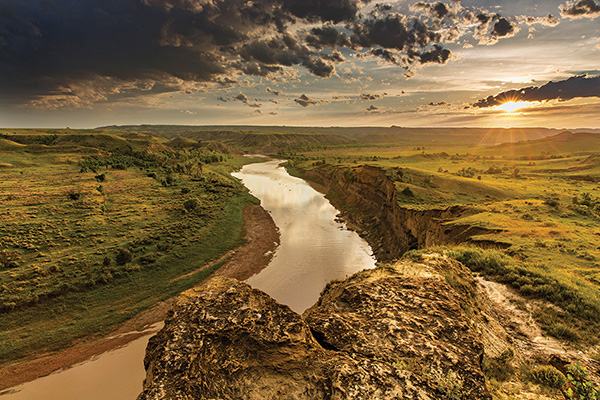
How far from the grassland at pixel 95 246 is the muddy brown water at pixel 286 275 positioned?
347cm

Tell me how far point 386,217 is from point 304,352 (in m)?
39.6

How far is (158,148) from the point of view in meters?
135

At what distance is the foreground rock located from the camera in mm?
6344

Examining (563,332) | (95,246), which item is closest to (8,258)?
(95,246)

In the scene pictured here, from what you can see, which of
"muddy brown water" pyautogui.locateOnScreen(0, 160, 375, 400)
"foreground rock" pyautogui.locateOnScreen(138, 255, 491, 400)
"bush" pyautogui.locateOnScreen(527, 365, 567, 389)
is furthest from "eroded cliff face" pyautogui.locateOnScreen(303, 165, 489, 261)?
"foreground rock" pyautogui.locateOnScreen(138, 255, 491, 400)

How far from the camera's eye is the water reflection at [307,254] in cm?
2884

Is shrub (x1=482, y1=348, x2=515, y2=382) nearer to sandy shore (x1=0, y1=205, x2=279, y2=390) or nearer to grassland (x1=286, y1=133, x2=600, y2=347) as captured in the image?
grassland (x1=286, y1=133, x2=600, y2=347)

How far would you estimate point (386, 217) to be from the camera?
44.1 metres

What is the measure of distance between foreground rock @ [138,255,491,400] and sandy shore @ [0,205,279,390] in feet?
63.5

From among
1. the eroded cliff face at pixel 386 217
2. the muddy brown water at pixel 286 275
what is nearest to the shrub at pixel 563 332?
the eroded cliff face at pixel 386 217

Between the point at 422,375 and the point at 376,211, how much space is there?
43035 millimetres

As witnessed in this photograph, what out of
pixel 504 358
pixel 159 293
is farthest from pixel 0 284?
pixel 504 358

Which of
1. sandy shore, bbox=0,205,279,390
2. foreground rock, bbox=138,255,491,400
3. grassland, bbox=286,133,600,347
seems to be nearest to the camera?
foreground rock, bbox=138,255,491,400

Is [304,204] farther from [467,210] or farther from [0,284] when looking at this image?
[0,284]
